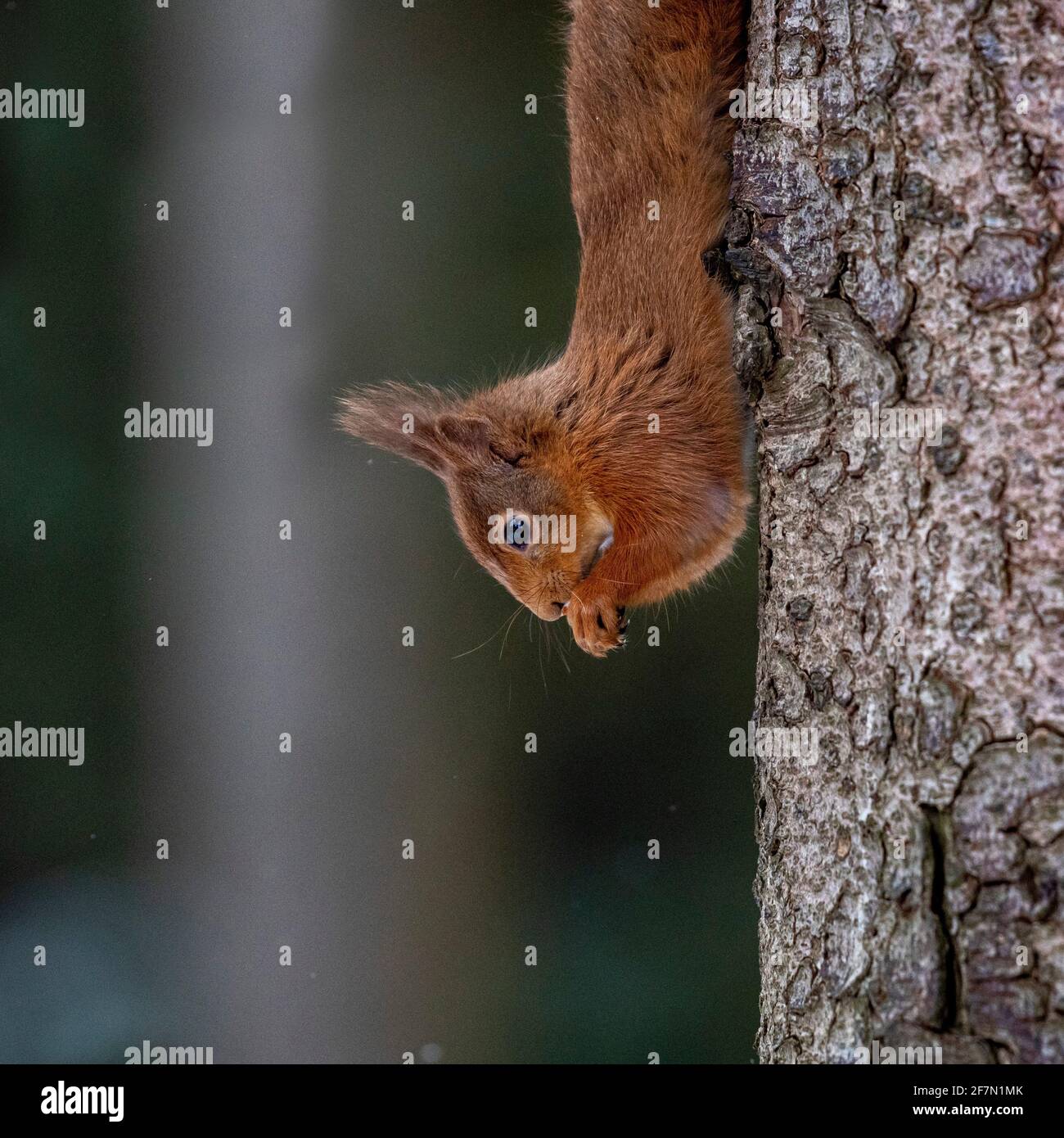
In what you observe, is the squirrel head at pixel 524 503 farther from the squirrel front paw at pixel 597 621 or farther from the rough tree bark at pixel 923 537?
the rough tree bark at pixel 923 537

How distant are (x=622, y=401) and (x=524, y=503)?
21 cm

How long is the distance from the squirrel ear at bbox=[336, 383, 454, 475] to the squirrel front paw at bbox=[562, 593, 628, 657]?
317 mm

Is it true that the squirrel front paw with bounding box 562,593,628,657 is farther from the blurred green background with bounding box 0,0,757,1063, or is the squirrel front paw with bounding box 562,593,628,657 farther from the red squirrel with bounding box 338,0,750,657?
the blurred green background with bounding box 0,0,757,1063

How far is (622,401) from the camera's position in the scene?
5.22 ft

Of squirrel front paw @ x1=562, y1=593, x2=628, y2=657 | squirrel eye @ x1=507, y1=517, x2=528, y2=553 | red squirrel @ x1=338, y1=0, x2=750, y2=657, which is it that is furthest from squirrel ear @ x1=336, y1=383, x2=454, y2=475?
squirrel front paw @ x1=562, y1=593, x2=628, y2=657

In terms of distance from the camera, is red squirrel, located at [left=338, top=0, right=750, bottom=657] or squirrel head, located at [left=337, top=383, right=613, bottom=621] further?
squirrel head, located at [left=337, top=383, right=613, bottom=621]

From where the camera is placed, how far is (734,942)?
2.60 meters

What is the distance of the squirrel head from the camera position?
1616 mm

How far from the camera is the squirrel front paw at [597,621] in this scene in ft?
5.35

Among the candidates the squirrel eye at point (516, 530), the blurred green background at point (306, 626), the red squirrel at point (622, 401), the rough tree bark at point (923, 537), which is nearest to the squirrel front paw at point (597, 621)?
the red squirrel at point (622, 401)

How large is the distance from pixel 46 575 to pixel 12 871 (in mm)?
677
